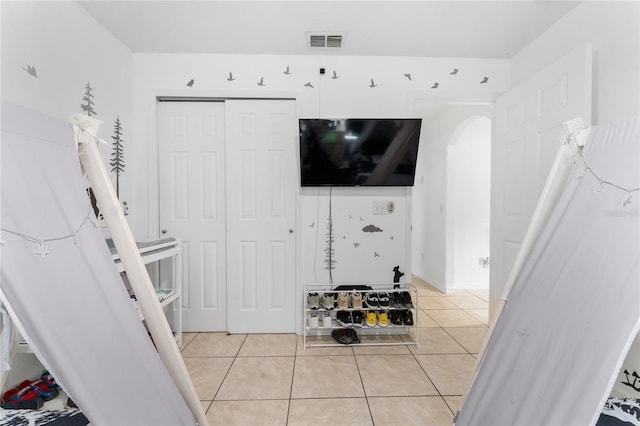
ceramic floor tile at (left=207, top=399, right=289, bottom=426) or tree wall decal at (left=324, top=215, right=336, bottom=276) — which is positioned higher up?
tree wall decal at (left=324, top=215, right=336, bottom=276)

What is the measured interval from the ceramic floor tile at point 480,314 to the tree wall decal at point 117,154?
12.2 feet

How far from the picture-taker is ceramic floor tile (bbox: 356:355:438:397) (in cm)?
175

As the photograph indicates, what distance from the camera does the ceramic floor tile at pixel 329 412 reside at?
150 centimetres

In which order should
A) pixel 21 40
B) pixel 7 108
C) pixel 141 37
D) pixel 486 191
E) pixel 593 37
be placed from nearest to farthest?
pixel 7 108 → pixel 21 40 → pixel 593 37 → pixel 141 37 → pixel 486 191

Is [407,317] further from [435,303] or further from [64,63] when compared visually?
[64,63]

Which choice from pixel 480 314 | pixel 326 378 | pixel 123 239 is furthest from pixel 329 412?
pixel 480 314

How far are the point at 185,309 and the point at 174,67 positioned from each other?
90.2 inches

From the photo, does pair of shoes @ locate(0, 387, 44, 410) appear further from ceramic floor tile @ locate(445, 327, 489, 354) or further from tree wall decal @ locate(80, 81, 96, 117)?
ceramic floor tile @ locate(445, 327, 489, 354)

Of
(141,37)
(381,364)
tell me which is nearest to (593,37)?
(381,364)

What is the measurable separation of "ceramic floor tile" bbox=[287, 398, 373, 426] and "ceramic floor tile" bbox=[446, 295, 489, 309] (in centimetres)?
Answer: 220

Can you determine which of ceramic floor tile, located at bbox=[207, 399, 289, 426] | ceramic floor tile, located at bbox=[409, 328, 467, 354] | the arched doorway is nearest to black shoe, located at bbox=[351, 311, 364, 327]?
ceramic floor tile, located at bbox=[409, 328, 467, 354]

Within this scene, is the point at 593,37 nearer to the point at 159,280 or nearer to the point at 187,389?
the point at 187,389

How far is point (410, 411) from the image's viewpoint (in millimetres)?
1573

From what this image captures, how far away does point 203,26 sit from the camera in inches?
83.9
